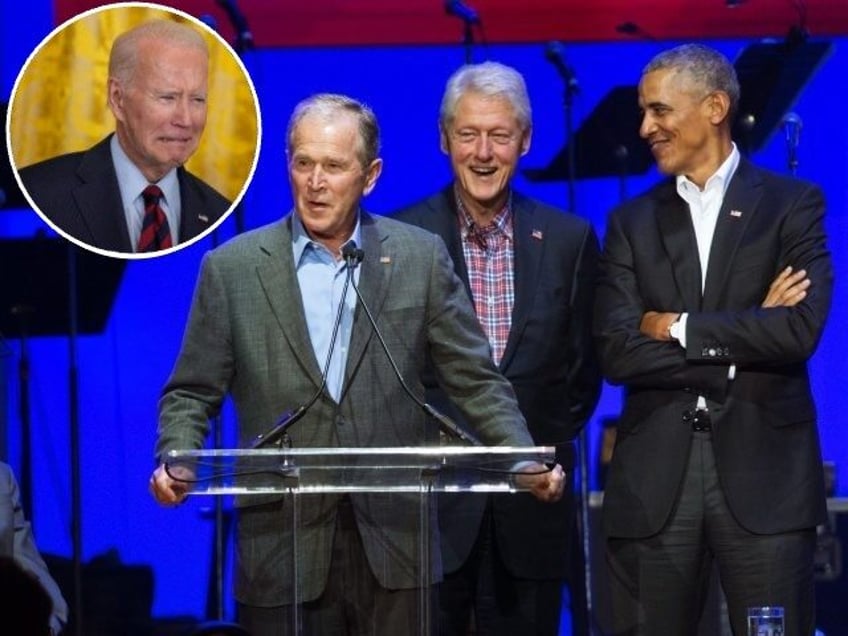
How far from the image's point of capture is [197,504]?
21.0 ft

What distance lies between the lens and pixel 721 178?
202 inches

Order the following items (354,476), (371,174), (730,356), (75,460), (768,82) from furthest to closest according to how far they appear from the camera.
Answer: (75,460), (768,82), (730,356), (371,174), (354,476)

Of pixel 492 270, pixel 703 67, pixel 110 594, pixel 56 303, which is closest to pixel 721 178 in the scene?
pixel 703 67

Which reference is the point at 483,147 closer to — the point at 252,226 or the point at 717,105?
the point at 717,105

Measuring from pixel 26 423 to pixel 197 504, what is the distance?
0.67 m

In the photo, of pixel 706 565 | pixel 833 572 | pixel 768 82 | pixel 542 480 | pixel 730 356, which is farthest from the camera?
pixel 768 82

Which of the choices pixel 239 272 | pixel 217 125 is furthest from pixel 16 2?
pixel 239 272

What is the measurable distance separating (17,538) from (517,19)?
2.54 meters

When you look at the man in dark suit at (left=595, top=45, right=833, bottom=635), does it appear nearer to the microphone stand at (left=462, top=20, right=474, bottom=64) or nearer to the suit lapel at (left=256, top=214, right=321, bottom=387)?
the suit lapel at (left=256, top=214, right=321, bottom=387)

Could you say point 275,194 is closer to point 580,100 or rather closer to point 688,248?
point 580,100

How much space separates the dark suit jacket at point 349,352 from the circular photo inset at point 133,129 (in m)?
1.64

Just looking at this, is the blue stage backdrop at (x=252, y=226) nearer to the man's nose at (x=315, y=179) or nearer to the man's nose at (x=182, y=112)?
the man's nose at (x=182, y=112)

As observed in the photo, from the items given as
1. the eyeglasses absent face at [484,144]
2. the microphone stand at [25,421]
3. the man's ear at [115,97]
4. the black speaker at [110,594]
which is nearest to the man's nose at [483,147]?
the eyeglasses absent face at [484,144]

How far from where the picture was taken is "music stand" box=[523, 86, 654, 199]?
6.30m
